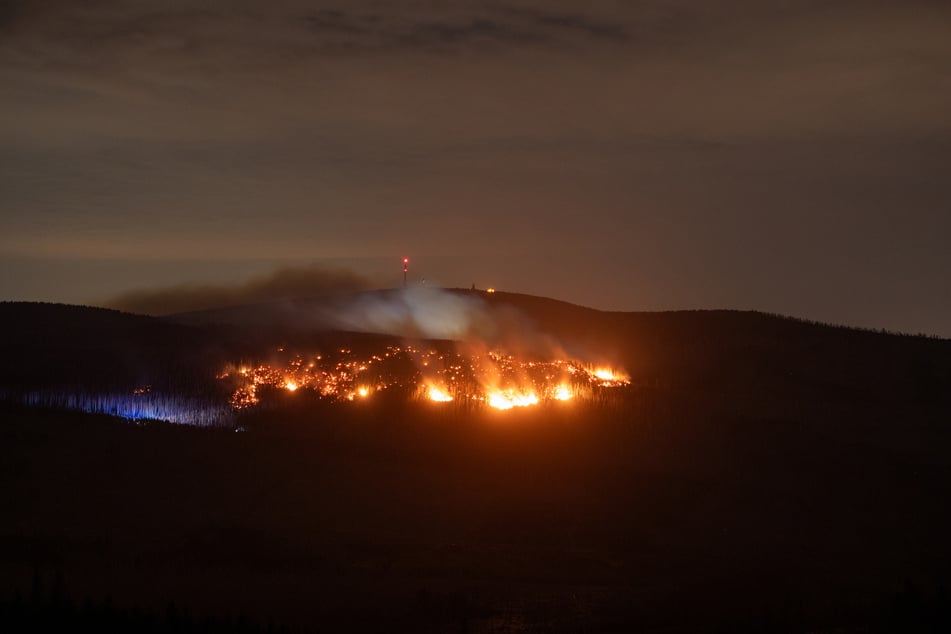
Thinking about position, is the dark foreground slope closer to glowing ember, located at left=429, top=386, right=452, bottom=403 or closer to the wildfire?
glowing ember, located at left=429, top=386, right=452, bottom=403

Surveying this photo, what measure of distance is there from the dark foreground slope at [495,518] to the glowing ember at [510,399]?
758 mm

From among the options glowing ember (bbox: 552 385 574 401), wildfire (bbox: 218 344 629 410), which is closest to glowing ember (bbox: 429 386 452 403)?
wildfire (bbox: 218 344 629 410)

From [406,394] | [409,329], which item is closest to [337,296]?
[409,329]

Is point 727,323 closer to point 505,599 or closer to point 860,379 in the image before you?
point 860,379

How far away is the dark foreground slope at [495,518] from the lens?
1371 centimetres

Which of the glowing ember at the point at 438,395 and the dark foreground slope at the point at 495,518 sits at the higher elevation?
the glowing ember at the point at 438,395

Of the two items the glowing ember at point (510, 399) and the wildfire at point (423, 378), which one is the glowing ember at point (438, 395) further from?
the glowing ember at point (510, 399)

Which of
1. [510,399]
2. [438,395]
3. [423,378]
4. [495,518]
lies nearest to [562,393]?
[510,399]

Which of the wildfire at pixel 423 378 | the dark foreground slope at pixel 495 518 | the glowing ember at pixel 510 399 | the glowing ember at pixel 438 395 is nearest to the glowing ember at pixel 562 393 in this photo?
the wildfire at pixel 423 378

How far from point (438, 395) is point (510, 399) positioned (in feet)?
5.68

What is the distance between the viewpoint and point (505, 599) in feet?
46.4

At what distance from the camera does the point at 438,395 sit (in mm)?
24797

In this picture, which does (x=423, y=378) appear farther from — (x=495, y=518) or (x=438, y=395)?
(x=495, y=518)

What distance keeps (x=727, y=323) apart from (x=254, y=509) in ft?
83.8
